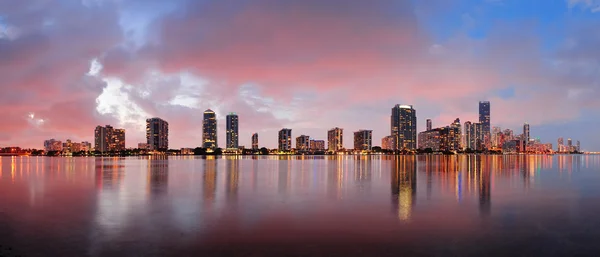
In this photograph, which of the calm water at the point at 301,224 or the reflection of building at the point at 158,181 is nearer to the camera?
the calm water at the point at 301,224

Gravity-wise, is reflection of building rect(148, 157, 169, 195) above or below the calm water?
below

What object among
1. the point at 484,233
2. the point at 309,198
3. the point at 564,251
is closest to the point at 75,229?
the point at 309,198

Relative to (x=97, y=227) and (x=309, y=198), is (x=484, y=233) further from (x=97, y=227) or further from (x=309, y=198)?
(x=97, y=227)

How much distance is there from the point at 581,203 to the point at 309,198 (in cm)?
2366

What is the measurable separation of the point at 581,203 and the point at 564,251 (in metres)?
20.0

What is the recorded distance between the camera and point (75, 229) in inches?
898

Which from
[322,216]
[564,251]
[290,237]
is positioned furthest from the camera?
[322,216]

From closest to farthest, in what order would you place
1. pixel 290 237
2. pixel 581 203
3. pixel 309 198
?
pixel 290 237
pixel 581 203
pixel 309 198

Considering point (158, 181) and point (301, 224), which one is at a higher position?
point (301, 224)

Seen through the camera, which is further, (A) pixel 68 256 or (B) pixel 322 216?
(B) pixel 322 216

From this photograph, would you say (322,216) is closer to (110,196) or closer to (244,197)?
(244,197)

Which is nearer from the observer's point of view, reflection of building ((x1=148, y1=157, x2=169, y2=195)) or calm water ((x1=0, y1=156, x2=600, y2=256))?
calm water ((x1=0, y1=156, x2=600, y2=256))

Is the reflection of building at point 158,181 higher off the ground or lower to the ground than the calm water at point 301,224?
lower

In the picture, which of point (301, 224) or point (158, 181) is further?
point (158, 181)
